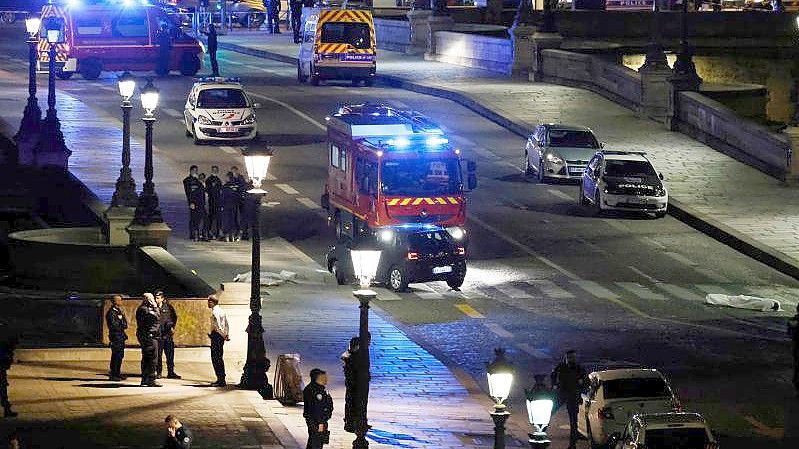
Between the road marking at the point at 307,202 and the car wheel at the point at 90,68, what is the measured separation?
2268 cm

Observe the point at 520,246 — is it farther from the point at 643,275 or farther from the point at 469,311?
the point at 469,311

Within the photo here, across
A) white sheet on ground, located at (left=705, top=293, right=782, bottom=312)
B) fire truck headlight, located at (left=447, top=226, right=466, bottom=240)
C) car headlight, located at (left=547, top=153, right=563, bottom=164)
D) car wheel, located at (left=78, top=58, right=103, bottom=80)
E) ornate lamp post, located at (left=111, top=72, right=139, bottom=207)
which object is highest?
ornate lamp post, located at (left=111, top=72, right=139, bottom=207)

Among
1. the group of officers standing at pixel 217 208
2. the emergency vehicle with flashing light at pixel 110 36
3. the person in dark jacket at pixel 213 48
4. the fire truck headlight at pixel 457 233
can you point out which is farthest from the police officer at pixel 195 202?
the person in dark jacket at pixel 213 48

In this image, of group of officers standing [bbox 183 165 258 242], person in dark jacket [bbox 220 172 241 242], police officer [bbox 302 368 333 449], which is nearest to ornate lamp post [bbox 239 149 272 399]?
police officer [bbox 302 368 333 449]

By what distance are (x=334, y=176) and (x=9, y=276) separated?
800 cm

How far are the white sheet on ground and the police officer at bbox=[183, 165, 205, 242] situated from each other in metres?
10.8

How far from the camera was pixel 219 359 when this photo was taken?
2712 cm

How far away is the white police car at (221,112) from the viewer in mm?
52688

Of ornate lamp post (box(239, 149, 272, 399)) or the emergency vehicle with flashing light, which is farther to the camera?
the emergency vehicle with flashing light

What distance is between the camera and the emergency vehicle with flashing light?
65.9 meters

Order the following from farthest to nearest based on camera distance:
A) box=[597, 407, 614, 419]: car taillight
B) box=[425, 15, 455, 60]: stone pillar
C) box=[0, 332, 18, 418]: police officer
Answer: box=[425, 15, 455, 60]: stone pillar
box=[597, 407, 614, 419]: car taillight
box=[0, 332, 18, 418]: police officer

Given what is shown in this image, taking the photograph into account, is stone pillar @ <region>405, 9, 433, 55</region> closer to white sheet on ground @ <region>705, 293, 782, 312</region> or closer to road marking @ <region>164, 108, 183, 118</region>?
road marking @ <region>164, 108, 183, 118</region>

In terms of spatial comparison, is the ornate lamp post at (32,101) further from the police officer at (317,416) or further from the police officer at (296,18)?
the police officer at (296,18)

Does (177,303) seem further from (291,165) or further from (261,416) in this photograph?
(291,165)
